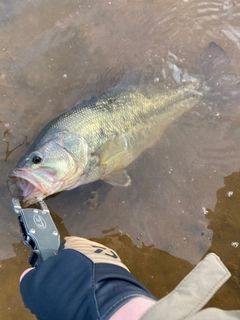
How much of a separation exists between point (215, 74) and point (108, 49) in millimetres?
1257

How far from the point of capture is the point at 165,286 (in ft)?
10.6

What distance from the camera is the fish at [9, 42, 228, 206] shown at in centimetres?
283

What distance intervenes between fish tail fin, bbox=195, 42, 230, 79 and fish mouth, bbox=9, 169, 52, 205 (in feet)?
7.23

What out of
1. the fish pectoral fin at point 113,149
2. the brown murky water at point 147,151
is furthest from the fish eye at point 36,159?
the fish pectoral fin at point 113,149

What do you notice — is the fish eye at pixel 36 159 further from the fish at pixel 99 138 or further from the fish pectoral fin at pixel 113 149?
the fish pectoral fin at pixel 113 149

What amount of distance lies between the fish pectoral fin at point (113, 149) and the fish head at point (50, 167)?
181mm

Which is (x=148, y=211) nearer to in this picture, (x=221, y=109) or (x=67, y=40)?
(x=221, y=109)

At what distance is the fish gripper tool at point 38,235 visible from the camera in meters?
2.32

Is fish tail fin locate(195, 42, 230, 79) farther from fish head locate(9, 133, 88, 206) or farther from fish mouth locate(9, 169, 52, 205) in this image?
fish mouth locate(9, 169, 52, 205)

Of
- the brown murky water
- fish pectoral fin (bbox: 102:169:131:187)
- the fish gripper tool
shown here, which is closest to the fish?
fish pectoral fin (bbox: 102:169:131:187)

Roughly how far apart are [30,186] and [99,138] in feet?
2.53

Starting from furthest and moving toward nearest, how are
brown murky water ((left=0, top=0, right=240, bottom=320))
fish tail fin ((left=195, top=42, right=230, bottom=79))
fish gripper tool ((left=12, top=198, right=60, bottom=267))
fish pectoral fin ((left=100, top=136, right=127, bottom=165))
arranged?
fish tail fin ((left=195, top=42, right=230, bottom=79))
brown murky water ((left=0, top=0, right=240, bottom=320))
fish pectoral fin ((left=100, top=136, right=127, bottom=165))
fish gripper tool ((left=12, top=198, right=60, bottom=267))

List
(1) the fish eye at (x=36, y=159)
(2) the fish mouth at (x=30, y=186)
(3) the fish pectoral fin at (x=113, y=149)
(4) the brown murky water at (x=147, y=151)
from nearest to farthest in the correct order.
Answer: (2) the fish mouth at (x=30, y=186) → (1) the fish eye at (x=36, y=159) → (3) the fish pectoral fin at (x=113, y=149) → (4) the brown murky water at (x=147, y=151)

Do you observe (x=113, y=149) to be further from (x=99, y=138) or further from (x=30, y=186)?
(x=30, y=186)
